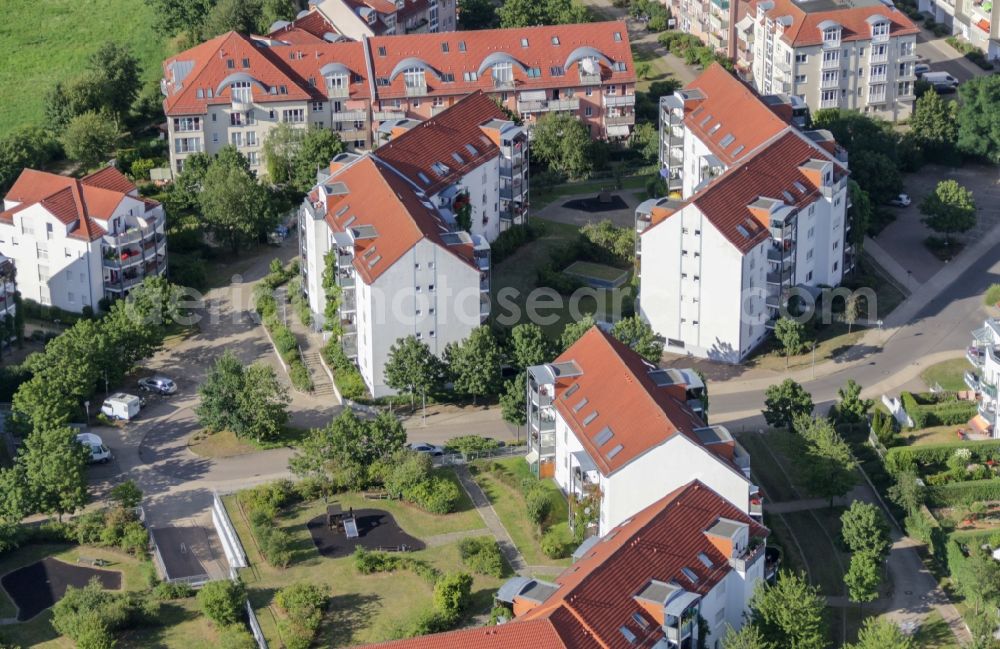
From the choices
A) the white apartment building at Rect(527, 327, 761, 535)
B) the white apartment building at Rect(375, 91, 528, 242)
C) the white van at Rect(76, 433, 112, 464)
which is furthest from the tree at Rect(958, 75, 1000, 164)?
the white van at Rect(76, 433, 112, 464)

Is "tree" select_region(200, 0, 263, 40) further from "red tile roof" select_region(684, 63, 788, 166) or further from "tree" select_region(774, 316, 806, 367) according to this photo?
"tree" select_region(774, 316, 806, 367)

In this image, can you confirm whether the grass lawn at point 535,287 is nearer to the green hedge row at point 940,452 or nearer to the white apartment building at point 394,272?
the white apartment building at point 394,272

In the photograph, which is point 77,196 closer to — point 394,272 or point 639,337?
point 394,272

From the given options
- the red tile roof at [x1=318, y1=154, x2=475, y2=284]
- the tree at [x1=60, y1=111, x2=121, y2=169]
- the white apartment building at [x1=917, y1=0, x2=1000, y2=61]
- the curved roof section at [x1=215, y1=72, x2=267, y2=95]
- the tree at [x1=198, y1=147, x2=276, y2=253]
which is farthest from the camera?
the white apartment building at [x1=917, y1=0, x2=1000, y2=61]

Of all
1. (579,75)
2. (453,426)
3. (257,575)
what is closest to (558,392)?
(453,426)

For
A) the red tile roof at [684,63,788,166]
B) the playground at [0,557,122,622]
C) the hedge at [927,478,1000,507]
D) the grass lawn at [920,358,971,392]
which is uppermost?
the red tile roof at [684,63,788,166]

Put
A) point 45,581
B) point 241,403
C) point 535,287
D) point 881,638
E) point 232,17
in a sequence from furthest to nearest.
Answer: point 232,17
point 535,287
point 241,403
point 45,581
point 881,638

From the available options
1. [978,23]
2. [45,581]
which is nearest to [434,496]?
[45,581]
